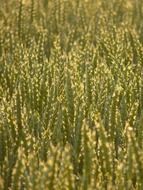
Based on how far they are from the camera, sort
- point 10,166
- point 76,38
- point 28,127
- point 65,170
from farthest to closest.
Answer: point 76,38
point 28,127
point 10,166
point 65,170

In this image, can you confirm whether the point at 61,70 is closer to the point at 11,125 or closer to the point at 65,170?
the point at 11,125

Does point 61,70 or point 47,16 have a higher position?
point 47,16

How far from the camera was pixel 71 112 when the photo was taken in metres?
1.42

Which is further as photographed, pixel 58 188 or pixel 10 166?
pixel 10 166

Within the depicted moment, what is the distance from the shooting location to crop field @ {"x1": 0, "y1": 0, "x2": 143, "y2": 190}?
1098mm

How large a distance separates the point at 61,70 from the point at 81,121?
0.37m

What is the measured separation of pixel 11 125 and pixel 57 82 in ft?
0.89

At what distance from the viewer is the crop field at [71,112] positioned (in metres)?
1.10

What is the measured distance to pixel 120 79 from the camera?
157cm

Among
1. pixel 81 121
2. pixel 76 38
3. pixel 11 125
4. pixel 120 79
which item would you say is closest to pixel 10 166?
pixel 11 125

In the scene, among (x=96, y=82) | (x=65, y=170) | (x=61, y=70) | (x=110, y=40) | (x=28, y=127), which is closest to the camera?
(x=65, y=170)

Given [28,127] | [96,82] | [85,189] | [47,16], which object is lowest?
[85,189]

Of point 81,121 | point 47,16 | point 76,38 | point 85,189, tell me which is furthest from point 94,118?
point 47,16

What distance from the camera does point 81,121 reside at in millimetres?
1345
